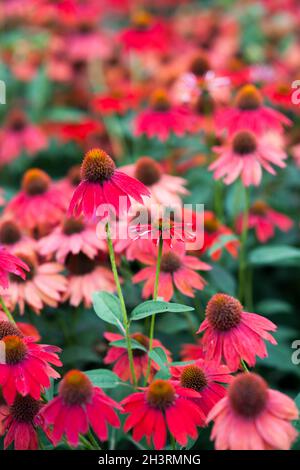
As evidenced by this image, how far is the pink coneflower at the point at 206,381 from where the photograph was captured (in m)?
1.32

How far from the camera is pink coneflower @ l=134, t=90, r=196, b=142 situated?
2.25 m

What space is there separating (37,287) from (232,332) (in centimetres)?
61

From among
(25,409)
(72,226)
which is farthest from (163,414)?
(72,226)

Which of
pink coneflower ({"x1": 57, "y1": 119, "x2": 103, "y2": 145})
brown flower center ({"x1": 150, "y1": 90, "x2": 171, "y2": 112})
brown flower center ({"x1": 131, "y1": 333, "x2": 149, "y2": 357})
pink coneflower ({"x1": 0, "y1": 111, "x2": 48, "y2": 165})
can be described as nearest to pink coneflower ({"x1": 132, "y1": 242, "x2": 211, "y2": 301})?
brown flower center ({"x1": 131, "y1": 333, "x2": 149, "y2": 357})

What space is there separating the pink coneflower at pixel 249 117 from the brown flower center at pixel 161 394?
97 cm

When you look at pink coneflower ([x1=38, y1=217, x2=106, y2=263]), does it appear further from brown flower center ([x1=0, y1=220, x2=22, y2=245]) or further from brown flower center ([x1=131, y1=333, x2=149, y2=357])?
brown flower center ([x1=131, y1=333, x2=149, y2=357])

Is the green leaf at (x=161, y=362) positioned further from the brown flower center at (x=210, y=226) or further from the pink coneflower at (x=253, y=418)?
the brown flower center at (x=210, y=226)

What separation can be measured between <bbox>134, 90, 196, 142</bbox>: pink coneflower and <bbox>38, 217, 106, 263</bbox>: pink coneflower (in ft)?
1.62

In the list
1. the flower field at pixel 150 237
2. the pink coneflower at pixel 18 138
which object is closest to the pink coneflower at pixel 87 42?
the flower field at pixel 150 237

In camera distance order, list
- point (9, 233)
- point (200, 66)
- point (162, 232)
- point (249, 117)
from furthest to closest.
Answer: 1. point (200, 66)
2. point (249, 117)
3. point (9, 233)
4. point (162, 232)

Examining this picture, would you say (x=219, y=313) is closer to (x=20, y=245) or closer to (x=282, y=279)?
(x=20, y=245)

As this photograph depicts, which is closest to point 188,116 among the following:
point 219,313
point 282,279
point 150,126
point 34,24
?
point 150,126

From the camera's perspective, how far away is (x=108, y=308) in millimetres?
1430

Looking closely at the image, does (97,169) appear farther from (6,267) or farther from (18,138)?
(18,138)
